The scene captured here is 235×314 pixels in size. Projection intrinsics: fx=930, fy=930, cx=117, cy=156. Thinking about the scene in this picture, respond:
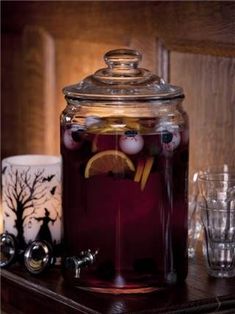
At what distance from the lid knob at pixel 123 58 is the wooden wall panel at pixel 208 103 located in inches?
9.2

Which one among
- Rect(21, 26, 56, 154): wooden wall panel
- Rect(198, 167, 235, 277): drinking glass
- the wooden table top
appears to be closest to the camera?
the wooden table top

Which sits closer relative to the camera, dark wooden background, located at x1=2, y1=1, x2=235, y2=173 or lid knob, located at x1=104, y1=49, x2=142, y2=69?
lid knob, located at x1=104, y1=49, x2=142, y2=69

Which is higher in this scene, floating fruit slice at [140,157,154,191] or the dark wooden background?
the dark wooden background

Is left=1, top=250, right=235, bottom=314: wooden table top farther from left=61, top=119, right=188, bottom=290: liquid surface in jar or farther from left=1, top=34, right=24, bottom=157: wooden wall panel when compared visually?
left=1, top=34, right=24, bottom=157: wooden wall panel

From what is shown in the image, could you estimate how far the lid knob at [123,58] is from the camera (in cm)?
128

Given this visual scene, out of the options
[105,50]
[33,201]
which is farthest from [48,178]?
[105,50]

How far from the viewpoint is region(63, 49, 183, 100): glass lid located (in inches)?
49.4

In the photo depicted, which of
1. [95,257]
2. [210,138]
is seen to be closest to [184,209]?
[95,257]

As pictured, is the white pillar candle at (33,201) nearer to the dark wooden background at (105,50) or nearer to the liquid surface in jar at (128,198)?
the liquid surface in jar at (128,198)

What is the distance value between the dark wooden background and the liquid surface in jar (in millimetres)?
246

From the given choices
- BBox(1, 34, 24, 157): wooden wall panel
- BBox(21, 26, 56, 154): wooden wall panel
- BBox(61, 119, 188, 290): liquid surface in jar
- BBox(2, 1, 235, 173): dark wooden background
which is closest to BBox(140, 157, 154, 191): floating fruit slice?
BBox(61, 119, 188, 290): liquid surface in jar

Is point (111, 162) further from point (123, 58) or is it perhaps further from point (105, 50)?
point (105, 50)

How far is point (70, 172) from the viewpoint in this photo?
1.29 meters

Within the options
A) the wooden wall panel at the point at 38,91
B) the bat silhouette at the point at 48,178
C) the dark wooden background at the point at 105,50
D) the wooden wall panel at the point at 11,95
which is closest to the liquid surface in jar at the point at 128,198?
the bat silhouette at the point at 48,178
